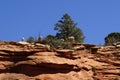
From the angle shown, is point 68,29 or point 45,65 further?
point 68,29

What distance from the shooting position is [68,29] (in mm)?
44375

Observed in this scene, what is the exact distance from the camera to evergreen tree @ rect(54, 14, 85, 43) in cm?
4350

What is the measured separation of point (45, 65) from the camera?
29234 millimetres

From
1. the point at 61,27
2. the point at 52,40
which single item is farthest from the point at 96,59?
the point at 61,27

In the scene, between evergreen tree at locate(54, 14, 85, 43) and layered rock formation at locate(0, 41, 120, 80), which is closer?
layered rock formation at locate(0, 41, 120, 80)

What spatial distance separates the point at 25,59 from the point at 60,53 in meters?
2.26

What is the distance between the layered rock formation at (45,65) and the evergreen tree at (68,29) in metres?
11.3

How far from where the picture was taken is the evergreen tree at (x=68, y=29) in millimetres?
43500

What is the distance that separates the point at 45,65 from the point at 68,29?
15439mm

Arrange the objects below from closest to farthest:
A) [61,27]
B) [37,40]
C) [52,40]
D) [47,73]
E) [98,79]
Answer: [47,73], [98,79], [52,40], [37,40], [61,27]

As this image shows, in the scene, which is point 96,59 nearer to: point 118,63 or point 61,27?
point 118,63

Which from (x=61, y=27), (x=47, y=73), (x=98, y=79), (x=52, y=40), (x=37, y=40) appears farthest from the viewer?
(x=61, y=27)

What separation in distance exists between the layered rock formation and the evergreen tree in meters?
11.3

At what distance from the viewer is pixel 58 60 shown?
29.5 meters
